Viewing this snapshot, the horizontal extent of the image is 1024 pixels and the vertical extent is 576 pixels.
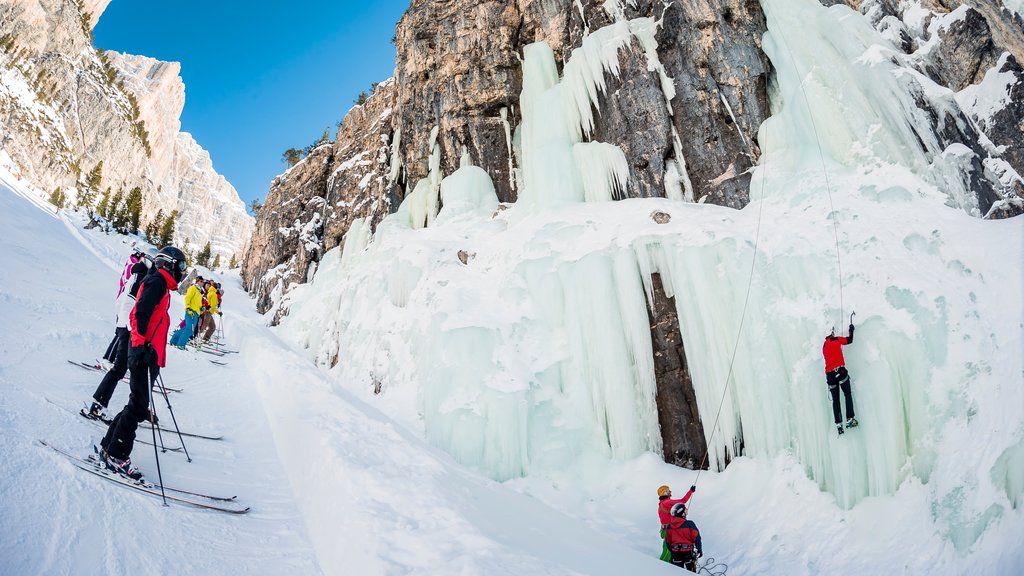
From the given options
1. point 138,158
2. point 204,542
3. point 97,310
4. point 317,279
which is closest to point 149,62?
point 138,158

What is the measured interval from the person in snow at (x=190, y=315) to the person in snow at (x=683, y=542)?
9.87 metres

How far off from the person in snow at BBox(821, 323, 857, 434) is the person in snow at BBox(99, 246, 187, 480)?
6.62 m

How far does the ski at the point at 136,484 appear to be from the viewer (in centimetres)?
321

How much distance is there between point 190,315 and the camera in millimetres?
10484

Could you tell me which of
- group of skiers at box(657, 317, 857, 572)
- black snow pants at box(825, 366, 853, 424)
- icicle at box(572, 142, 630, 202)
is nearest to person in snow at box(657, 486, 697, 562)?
group of skiers at box(657, 317, 857, 572)

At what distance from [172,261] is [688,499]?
5754 millimetres

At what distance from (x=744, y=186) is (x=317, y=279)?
54.3ft

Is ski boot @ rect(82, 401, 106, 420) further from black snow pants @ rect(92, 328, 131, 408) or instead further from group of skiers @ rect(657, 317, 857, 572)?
group of skiers @ rect(657, 317, 857, 572)

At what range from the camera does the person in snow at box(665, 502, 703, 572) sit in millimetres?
5297

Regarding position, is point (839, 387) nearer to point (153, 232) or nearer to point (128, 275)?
point (128, 275)

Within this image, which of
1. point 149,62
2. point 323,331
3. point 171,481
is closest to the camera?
point 171,481

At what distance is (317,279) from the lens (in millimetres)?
20109

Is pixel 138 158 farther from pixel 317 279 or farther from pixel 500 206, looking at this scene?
pixel 500 206

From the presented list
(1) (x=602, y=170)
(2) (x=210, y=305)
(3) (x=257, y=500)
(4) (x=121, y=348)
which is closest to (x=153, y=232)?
(2) (x=210, y=305)
